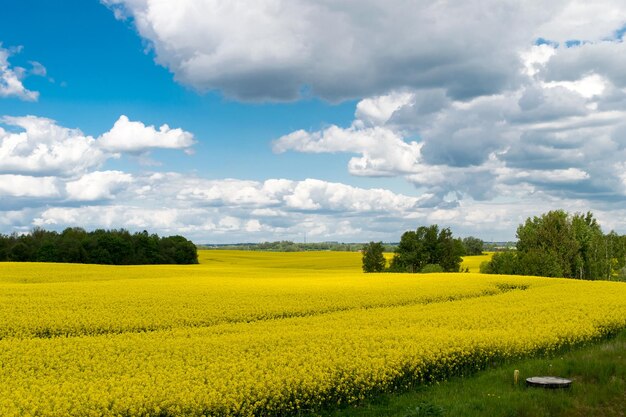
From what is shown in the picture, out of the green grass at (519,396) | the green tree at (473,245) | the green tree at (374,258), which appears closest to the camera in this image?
the green grass at (519,396)

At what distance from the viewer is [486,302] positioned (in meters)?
27.2

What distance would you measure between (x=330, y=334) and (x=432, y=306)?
31.8 ft

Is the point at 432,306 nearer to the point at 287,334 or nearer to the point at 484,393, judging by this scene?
the point at 287,334

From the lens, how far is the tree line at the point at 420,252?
7919 cm

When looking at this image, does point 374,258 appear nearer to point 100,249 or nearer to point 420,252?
point 420,252

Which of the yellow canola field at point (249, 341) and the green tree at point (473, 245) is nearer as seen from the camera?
the yellow canola field at point (249, 341)

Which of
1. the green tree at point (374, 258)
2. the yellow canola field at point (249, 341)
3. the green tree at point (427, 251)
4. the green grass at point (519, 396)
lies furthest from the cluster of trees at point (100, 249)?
the green grass at point (519, 396)

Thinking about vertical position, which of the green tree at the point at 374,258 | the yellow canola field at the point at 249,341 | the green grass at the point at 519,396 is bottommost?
the green grass at the point at 519,396

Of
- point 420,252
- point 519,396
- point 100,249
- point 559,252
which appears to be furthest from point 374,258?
point 519,396

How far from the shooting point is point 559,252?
7556 centimetres

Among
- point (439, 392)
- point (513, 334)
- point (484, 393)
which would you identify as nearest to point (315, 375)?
point (439, 392)

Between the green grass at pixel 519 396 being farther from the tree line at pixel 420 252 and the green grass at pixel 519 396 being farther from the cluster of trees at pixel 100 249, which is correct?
the cluster of trees at pixel 100 249

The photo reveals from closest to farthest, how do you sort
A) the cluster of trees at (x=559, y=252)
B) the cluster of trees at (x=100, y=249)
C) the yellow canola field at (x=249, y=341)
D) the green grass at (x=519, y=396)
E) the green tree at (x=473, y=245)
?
the yellow canola field at (x=249, y=341), the green grass at (x=519, y=396), the cluster of trees at (x=559, y=252), the cluster of trees at (x=100, y=249), the green tree at (x=473, y=245)

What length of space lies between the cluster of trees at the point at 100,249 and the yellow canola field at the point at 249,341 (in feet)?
166
